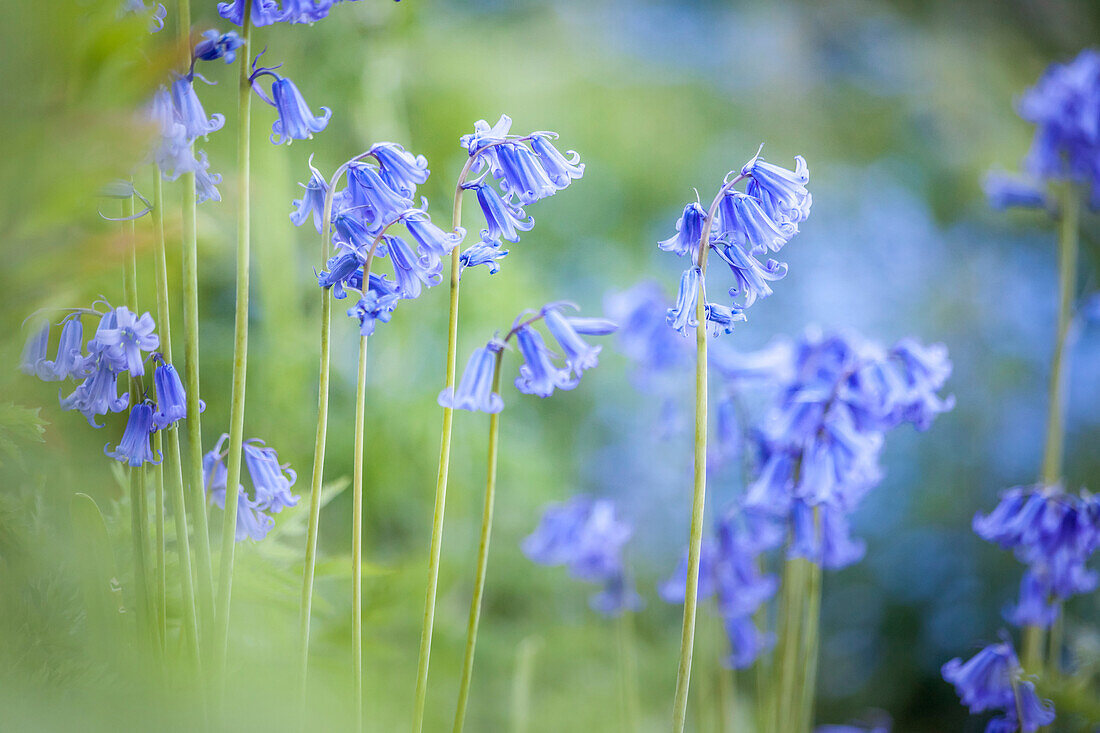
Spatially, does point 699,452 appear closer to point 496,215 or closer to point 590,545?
point 496,215

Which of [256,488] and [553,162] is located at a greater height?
[553,162]

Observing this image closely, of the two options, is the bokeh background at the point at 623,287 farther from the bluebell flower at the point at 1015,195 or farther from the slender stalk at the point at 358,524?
the bluebell flower at the point at 1015,195

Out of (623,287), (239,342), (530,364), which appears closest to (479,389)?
(530,364)

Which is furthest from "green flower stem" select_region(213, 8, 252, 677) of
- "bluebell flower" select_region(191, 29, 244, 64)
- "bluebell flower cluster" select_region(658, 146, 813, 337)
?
"bluebell flower cluster" select_region(658, 146, 813, 337)

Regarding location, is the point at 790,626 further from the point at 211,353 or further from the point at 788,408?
the point at 211,353

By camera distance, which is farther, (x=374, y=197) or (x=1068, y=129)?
(x=1068, y=129)

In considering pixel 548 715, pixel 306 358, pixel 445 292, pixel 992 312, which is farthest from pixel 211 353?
pixel 992 312

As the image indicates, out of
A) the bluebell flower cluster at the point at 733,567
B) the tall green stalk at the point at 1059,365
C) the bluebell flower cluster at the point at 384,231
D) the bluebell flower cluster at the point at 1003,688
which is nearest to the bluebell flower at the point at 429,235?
the bluebell flower cluster at the point at 384,231
